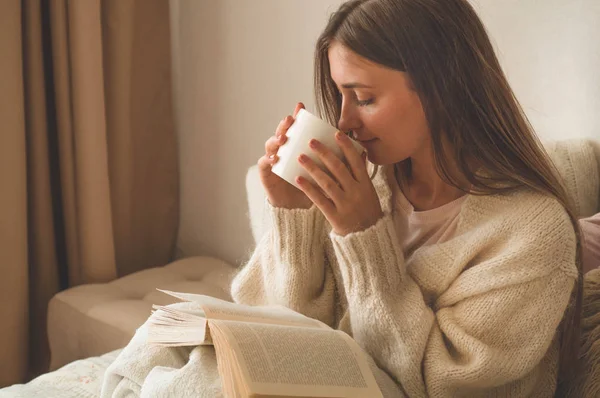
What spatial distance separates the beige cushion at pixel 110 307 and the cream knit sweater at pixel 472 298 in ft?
2.50

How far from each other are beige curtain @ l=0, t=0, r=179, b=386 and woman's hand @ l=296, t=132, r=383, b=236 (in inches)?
38.8

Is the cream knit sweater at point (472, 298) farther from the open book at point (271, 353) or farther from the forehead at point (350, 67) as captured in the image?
the forehead at point (350, 67)

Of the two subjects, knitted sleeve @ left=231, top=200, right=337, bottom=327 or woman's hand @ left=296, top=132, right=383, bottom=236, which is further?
knitted sleeve @ left=231, top=200, right=337, bottom=327

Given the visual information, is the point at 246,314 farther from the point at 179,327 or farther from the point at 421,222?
the point at 421,222

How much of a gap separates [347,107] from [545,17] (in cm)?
59

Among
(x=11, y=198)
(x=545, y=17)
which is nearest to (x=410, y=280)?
(x=545, y=17)

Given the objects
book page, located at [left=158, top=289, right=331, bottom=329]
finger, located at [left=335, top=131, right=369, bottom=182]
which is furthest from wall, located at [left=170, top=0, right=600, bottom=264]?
book page, located at [left=158, top=289, right=331, bottom=329]

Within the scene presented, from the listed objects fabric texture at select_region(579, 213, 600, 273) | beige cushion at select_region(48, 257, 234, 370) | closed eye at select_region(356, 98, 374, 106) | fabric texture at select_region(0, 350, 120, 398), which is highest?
closed eye at select_region(356, 98, 374, 106)

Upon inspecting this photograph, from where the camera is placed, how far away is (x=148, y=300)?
1.75m

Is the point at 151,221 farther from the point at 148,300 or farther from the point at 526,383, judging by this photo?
the point at 526,383

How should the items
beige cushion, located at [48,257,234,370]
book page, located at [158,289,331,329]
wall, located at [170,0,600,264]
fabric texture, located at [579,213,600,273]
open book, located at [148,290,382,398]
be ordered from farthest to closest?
beige cushion, located at [48,257,234,370]
wall, located at [170,0,600,264]
fabric texture, located at [579,213,600,273]
book page, located at [158,289,331,329]
open book, located at [148,290,382,398]

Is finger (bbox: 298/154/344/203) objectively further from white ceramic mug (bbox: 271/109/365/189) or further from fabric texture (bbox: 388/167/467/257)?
fabric texture (bbox: 388/167/467/257)

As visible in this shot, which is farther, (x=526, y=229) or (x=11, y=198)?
(x=11, y=198)

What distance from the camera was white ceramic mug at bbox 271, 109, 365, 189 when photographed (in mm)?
972
